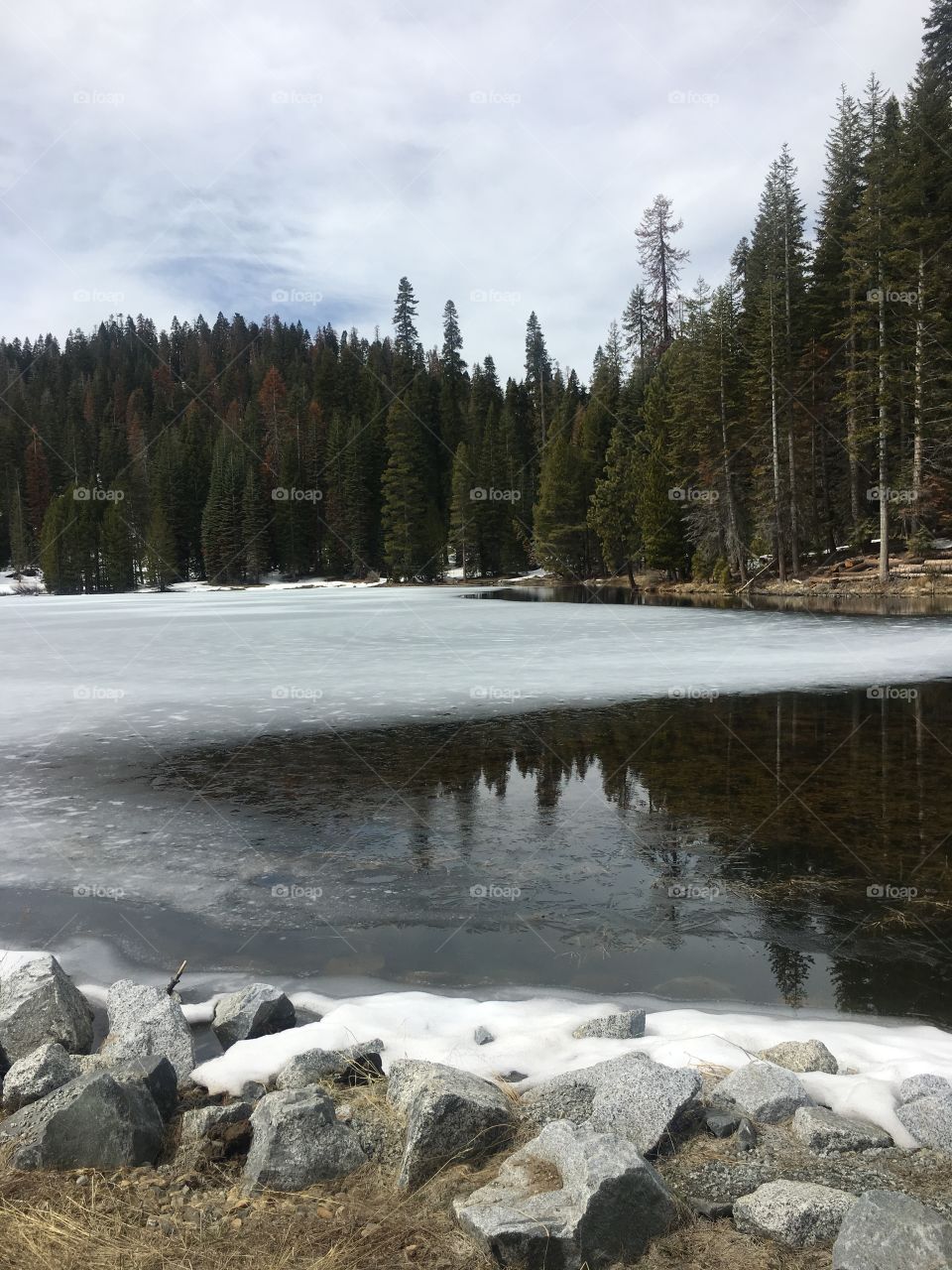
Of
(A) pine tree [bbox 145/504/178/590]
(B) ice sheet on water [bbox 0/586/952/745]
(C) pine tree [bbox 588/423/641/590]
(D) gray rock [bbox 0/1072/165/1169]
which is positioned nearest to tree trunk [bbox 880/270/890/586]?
(B) ice sheet on water [bbox 0/586/952/745]

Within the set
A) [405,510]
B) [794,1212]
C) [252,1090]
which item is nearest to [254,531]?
[405,510]

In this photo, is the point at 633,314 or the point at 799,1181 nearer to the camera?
the point at 799,1181

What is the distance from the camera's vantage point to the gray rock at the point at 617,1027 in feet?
14.5

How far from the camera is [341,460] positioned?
298ft

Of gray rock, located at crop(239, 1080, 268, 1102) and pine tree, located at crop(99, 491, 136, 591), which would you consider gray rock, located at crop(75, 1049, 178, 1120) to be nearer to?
gray rock, located at crop(239, 1080, 268, 1102)

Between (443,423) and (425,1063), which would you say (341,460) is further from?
(425,1063)

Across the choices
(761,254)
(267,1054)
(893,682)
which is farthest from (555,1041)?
(761,254)

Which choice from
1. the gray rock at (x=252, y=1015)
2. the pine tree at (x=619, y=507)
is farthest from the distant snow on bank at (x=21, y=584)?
the gray rock at (x=252, y=1015)

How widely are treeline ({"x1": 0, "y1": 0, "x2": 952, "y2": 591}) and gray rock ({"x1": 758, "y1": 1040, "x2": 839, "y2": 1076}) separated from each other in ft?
120

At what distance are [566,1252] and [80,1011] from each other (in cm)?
307

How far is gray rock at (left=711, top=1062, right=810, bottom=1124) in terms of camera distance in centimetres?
358

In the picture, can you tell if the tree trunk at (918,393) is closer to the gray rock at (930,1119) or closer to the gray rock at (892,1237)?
the gray rock at (930,1119)

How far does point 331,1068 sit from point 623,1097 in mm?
1401

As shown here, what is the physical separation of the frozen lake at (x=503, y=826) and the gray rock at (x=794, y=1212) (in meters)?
2.07
